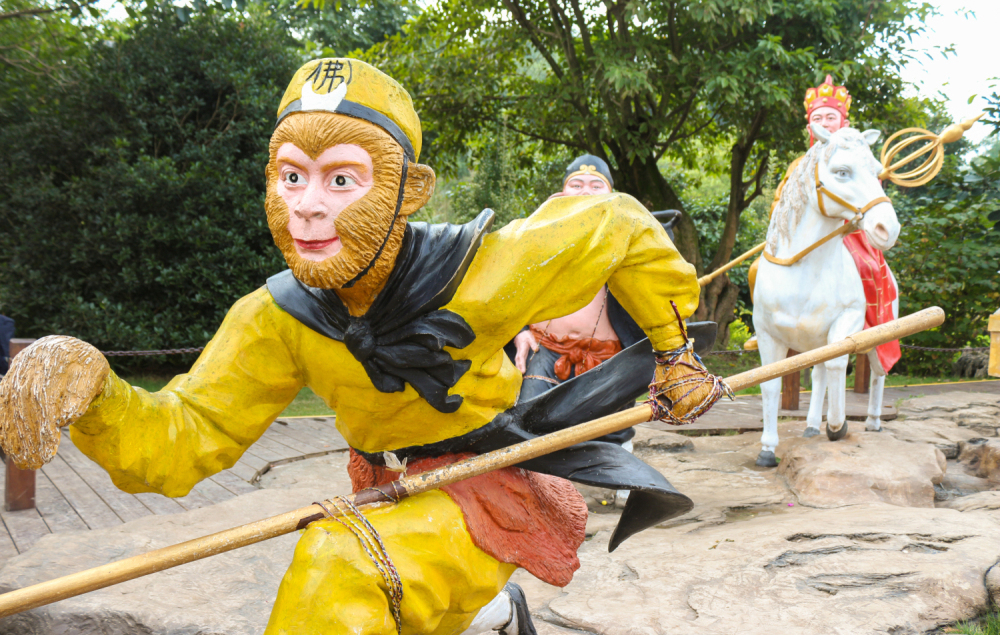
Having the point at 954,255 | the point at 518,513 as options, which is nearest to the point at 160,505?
the point at 518,513

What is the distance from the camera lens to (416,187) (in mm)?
1783

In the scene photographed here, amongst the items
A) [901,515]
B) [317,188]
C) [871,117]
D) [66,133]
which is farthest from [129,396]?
[871,117]

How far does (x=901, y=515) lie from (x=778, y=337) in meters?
1.64

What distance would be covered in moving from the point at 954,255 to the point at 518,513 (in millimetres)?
10132

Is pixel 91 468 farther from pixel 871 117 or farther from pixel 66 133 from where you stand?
pixel 871 117

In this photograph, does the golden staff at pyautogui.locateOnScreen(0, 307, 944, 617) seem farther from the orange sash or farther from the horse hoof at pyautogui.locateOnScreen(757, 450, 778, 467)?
the horse hoof at pyautogui.locateOnScreen(757, 450, 778, 467)

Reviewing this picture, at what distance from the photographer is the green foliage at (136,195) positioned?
741 cm

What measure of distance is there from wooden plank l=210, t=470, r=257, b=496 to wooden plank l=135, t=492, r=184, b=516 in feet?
1.14

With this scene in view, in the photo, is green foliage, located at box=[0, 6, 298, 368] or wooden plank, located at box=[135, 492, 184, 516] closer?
wooden plank, located at box=[135, 492, 184, 516]

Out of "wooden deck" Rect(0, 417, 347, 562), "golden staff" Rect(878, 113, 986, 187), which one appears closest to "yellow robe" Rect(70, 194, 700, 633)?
"wooden deck" Rect(0, 417, 347, 562)

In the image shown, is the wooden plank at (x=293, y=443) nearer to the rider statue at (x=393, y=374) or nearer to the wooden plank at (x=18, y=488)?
the wooden plank at (x=18, y=488)

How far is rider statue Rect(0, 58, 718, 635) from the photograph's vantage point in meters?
1.55

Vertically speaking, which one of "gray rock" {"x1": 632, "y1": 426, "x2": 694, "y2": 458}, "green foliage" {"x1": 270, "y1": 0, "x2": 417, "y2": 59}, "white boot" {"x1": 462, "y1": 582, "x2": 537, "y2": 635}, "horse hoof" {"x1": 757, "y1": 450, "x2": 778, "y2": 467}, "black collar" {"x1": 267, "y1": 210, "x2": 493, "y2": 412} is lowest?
"gray rock" {"x1": 632, "y1": 426, "x2": 694, "y2": 458}

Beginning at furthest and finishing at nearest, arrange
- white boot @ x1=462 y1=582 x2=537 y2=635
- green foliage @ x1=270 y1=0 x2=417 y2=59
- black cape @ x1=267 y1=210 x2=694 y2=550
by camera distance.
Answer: green foliage @ x1=270 y1=0 x2=417 y2=59 < white boot @ x1=462 y1=582 x2=537 y2=635 < black cape @ x1=267 y1=210 x2=694 y2=550
